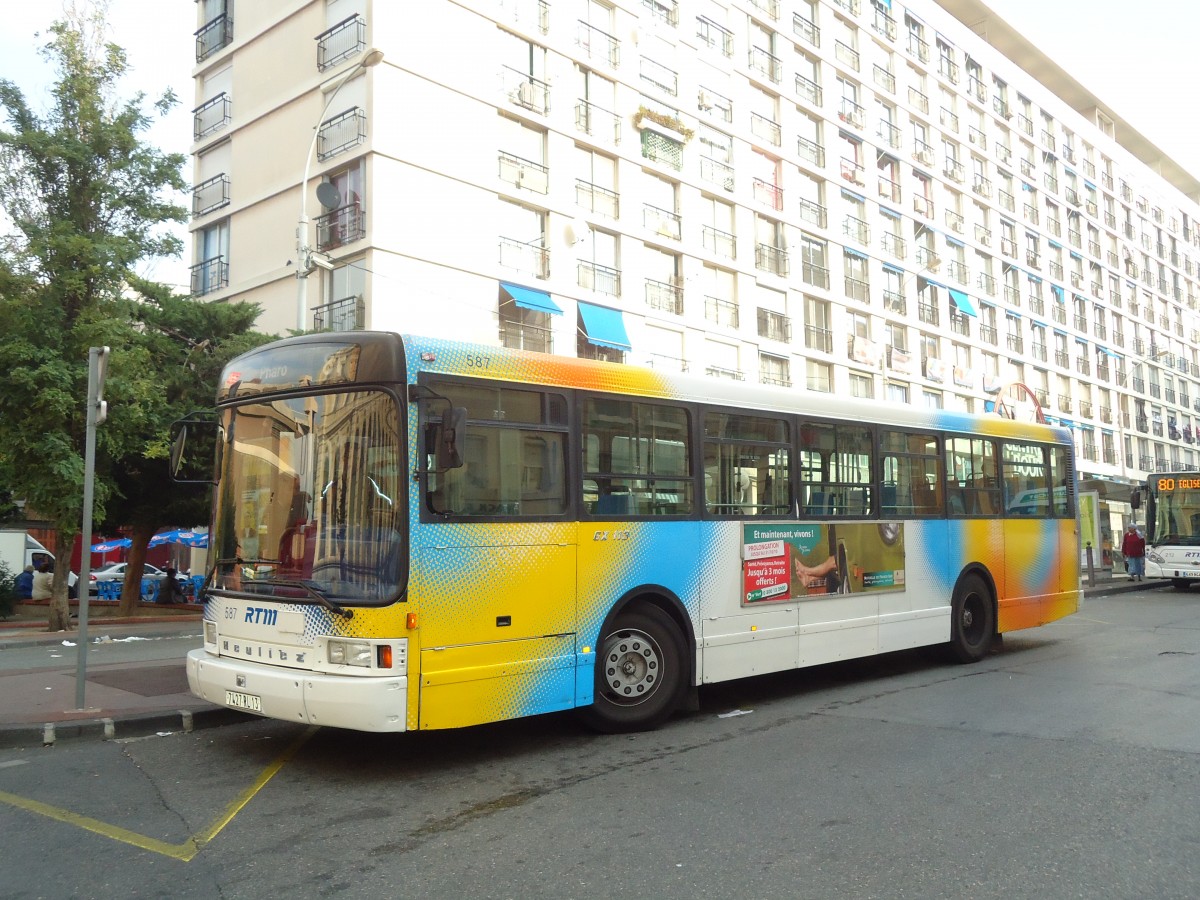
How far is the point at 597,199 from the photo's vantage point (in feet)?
101

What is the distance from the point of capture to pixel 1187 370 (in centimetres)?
6894

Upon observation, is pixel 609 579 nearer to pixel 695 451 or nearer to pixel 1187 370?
pixel 695 451

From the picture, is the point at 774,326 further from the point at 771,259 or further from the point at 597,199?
the point at 597,199

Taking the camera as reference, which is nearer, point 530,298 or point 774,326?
point 530,298

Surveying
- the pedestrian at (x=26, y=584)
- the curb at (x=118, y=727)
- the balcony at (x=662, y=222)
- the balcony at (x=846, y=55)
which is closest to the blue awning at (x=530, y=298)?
the balcony at (x=662, y=222)

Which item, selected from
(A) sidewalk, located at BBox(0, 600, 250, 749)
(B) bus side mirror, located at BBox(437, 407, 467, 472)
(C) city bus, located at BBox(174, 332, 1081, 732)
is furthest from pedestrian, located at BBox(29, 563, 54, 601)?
(B) bus side mirror, located at BBox(437, 407, 467, 472)

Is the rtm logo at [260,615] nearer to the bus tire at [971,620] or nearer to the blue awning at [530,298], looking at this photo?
the bus tire at [971,620]

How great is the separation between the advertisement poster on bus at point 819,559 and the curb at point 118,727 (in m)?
4.62

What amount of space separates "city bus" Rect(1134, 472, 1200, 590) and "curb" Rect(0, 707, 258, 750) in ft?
76.3

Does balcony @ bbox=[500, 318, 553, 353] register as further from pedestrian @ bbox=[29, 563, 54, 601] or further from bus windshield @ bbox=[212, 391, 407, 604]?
bus windshield @ bbox=[212, 391, 407, 604]

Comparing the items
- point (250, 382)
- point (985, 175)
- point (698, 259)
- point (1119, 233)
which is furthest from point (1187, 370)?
point (250, 382)

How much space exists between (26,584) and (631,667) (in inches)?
865

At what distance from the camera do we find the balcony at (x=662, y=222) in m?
32.2

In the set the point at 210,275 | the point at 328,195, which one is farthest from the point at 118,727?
the point at 210,275
